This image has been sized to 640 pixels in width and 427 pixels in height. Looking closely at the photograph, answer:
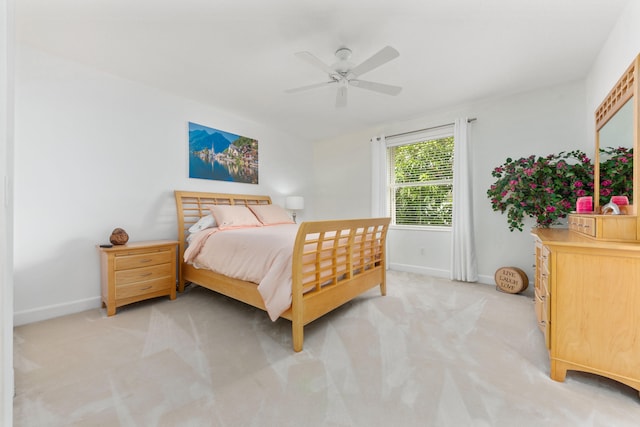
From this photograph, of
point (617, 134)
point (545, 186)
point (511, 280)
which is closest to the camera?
point (617, 134)

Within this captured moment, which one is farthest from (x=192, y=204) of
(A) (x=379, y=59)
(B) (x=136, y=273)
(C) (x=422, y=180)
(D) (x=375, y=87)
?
(C) (x=422, y=180)

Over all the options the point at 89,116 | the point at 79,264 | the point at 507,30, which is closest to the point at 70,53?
the point at 89,116

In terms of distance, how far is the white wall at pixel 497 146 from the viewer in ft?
9.99

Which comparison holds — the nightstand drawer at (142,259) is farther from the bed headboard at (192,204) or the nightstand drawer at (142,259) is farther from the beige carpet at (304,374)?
the beige carpet at (304,374)

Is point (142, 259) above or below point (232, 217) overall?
below

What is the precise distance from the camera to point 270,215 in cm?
390

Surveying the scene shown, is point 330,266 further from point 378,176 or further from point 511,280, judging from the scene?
point 378,176

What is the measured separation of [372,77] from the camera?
290cm

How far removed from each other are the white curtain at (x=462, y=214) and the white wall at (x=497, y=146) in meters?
0.13

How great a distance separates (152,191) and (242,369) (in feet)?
8.33

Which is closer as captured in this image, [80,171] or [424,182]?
[80,171]

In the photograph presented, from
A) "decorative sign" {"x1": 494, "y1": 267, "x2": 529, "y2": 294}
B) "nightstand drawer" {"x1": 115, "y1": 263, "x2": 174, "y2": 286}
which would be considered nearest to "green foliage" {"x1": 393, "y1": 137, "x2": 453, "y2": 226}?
"decorative sign" {"x1": 494, "y1": 267, "x2": 529, "y2": 294}

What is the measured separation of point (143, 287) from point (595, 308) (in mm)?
3590

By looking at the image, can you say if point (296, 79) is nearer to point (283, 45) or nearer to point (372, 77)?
point (283, 45)
